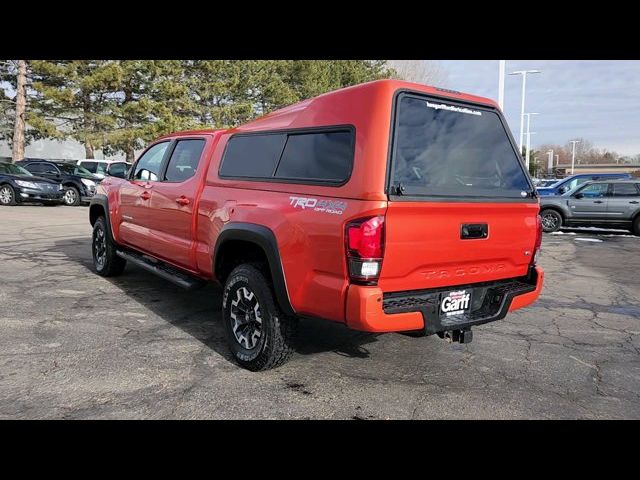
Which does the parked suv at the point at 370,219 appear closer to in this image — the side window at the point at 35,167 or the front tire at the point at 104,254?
the front tire at the point at 104,254

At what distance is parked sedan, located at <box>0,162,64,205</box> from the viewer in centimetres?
1702

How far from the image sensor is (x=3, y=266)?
286 inches

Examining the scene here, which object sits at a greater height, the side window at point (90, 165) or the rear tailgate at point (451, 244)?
the side window at point (90, 165)

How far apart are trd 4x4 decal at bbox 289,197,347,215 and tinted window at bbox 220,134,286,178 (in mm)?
526

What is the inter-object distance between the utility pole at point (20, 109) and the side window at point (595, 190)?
1078 inches

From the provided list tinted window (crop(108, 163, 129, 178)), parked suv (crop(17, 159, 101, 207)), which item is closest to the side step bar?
tinted window (crop(108, 163, 129, 178))

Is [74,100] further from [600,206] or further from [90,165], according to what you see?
[600,206]

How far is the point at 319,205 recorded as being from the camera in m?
3.23

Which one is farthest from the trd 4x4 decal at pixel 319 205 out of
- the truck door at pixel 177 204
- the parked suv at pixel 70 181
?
the parked suv at pixel 70 181

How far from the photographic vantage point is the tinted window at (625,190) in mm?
14211

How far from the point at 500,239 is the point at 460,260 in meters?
0.43

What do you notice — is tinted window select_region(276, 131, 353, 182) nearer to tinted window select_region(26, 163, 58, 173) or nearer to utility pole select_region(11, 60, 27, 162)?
tinted window select_region(26, 163, 58, 173)
